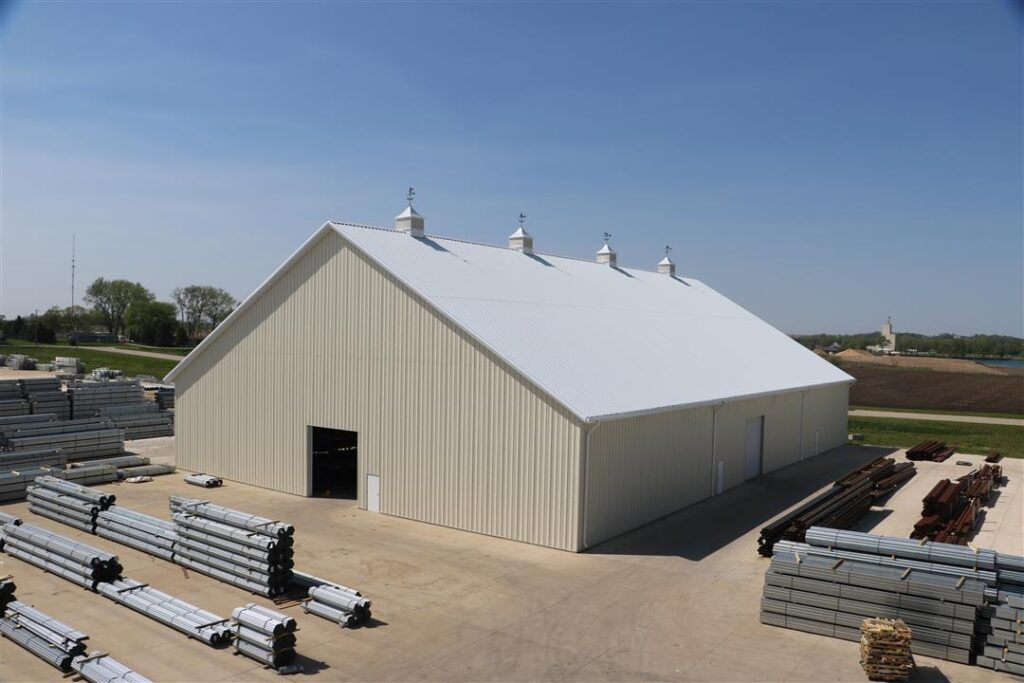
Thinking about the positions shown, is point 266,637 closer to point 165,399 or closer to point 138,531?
point 138,531

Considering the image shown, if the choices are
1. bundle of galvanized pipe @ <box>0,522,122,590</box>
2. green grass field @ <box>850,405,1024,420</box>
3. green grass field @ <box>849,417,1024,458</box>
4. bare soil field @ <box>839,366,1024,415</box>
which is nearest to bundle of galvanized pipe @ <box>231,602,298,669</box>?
bundle of galvanized pipe @ <box>0,522,122,590</box>

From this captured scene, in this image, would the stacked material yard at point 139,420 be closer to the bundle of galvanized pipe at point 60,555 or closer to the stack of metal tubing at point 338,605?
the bundle of galvanized pipe at point 60,555

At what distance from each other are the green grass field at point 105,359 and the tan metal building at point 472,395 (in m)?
47.0

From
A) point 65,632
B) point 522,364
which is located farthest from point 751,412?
point 65,632

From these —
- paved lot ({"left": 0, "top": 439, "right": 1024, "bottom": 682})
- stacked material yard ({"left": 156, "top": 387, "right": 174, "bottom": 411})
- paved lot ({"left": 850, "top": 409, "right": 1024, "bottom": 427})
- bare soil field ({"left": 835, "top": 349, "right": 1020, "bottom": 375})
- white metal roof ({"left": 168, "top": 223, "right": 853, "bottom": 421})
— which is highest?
white metal roof ({"left": 168, "top": 223, "right": 853, "bottom": 421})

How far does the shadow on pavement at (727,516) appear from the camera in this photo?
18809 mm

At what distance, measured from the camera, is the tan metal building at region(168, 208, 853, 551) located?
62.2 ft

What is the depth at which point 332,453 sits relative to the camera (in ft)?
93.5

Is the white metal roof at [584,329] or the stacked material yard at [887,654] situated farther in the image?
the white metal roof at [584,329]

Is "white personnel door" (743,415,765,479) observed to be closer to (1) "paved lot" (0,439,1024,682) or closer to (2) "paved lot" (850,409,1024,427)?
(1) "paved lot" (0,439,1024,682)

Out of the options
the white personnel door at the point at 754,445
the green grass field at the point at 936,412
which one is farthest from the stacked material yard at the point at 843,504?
the green grass field at the point at 936,412

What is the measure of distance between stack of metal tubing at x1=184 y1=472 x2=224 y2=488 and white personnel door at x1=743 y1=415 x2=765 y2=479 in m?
18.4

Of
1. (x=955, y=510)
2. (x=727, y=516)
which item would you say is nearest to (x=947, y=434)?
(x=955, y=510)

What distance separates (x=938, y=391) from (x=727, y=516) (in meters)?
57.6
